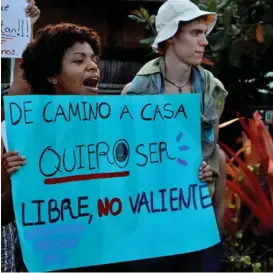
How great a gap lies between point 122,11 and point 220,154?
4.56 m

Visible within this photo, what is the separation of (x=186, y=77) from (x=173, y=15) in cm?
24

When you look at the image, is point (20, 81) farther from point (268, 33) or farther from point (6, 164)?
point (268, 33)

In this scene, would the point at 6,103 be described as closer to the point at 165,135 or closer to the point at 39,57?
the point at 39,57

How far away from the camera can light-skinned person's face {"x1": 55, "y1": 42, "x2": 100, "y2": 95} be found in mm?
2719

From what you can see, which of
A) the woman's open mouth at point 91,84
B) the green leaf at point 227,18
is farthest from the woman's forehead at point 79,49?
the green leaf at point 227,18

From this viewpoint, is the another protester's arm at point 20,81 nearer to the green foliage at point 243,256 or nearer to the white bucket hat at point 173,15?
the white bucket hat at point 173,15

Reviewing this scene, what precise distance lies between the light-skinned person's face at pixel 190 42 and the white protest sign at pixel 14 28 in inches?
24.6

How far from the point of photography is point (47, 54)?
2.73 metres

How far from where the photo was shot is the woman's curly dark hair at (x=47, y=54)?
107 inches

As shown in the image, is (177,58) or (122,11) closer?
(177,58)

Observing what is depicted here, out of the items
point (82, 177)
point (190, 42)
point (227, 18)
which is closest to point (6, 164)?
point (82, 177)

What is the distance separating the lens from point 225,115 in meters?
6.56

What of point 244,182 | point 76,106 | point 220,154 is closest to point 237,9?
point 244,182

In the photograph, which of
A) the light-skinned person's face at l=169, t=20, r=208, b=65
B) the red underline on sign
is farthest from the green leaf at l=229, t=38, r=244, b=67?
the red underline on sign
